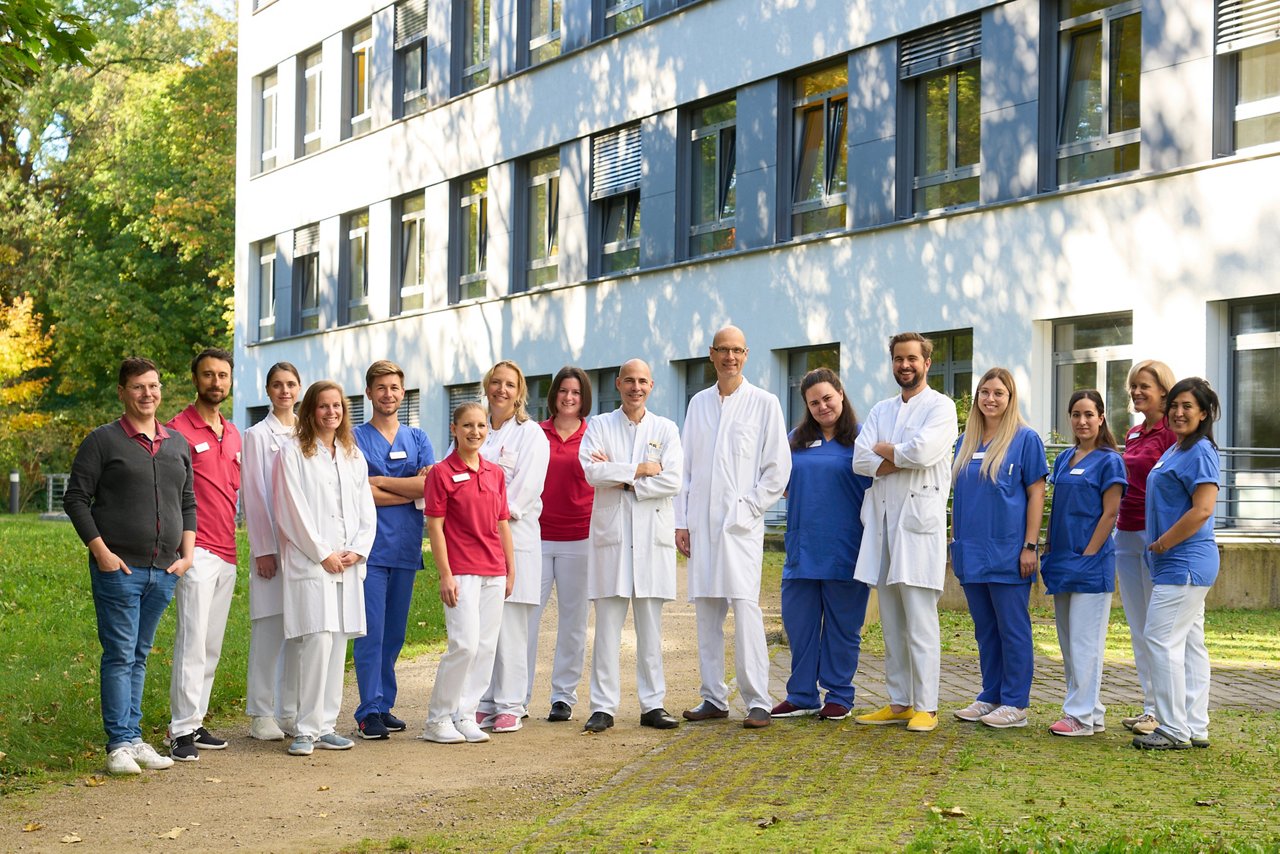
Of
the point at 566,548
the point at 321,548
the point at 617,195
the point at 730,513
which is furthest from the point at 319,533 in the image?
the point at 617,195

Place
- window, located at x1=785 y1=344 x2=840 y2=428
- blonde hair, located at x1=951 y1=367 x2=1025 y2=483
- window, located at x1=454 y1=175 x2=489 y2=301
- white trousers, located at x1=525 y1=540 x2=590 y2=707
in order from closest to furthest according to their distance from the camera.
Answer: blonde hair, located at x1=951 y1=367 x2=1025 y2=483 < white trousers, located at x1=525 y1=540 x2=590 y2=707 < window, located at x1=785 y1=344 x2=840 y2=428 < window, located at x1=454 y1=175 x2=489 y2=301

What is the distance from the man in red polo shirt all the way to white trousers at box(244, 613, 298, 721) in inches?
10.8

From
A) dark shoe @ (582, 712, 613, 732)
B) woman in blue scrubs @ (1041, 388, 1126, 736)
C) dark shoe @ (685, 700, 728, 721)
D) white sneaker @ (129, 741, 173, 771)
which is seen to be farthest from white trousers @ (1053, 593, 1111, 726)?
white sneaker @ (129, 741, 173, 771)

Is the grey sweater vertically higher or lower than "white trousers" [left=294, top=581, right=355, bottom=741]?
higher

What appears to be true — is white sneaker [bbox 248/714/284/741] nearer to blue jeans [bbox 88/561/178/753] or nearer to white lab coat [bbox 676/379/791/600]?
blue jeans [bbox 88/561/178/753]

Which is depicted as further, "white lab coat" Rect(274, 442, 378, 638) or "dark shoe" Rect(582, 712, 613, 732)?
"dark shoe" Rect(582, 712, 613, 732)

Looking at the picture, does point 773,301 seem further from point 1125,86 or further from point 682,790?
point 682,790

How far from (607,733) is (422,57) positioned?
26.3 m

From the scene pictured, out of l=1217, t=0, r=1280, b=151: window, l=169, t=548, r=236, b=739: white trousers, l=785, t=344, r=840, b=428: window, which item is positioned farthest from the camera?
l=785, t=344, r=840, b=428: window

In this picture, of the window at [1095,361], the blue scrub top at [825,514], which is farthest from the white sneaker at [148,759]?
the window at [1095,361]

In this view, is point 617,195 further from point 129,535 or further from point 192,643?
point 129,535

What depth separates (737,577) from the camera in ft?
32.5

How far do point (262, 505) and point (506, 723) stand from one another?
184cm

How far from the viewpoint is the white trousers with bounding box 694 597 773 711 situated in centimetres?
984
